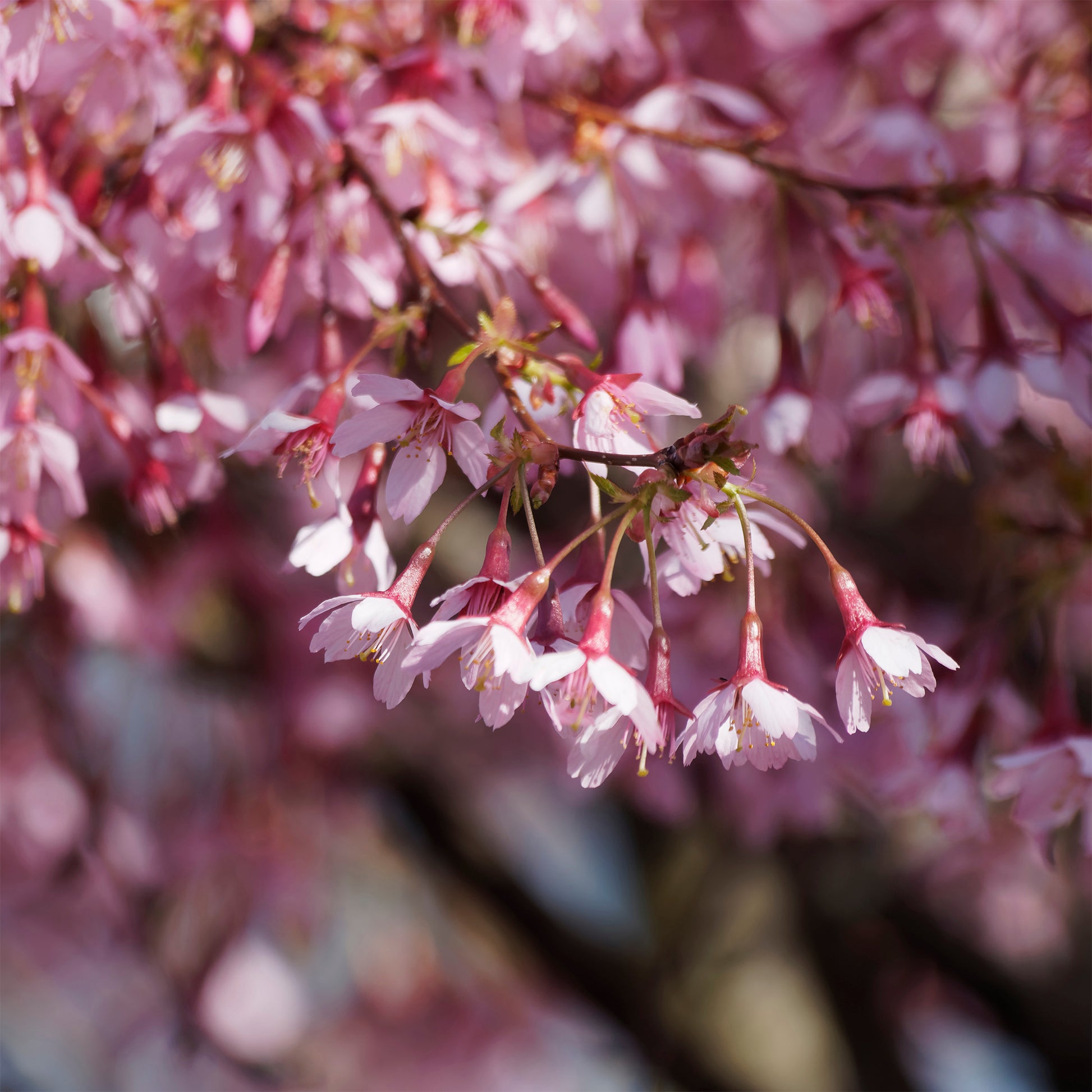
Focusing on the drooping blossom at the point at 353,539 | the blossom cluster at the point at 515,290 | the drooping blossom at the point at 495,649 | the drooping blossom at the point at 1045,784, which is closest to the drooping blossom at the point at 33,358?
the blossom cluster at the point at 515,290

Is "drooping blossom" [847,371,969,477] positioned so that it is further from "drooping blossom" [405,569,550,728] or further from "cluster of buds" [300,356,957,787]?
"drooping blossom" [405,569,550,728]

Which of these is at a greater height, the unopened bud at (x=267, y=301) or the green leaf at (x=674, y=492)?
the unopened bud at (x=267, y=301)

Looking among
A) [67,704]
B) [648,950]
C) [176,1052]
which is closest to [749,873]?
[648,950]

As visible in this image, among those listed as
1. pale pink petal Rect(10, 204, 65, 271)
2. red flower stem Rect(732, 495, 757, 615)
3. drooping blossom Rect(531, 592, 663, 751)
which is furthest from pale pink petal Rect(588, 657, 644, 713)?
pale pink petal Rect(10, 204, 65, 271)

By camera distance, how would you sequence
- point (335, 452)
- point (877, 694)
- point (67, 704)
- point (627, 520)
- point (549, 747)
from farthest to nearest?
point (549, 747), point (67, 704), point (877, 694), point (335, 452), point (627, 520)

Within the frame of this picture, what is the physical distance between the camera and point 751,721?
748mm

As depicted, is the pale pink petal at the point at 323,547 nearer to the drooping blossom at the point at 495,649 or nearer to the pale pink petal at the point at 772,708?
the drooping blossom at the point at 495,649

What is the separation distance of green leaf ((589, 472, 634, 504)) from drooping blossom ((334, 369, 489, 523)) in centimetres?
12

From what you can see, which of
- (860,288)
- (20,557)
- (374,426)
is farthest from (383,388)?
(860,288)

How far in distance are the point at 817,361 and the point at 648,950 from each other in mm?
1875

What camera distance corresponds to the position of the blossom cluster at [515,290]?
745 mm

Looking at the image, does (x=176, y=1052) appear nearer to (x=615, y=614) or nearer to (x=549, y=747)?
(x=549, y=747)

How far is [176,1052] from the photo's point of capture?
8.05 feet

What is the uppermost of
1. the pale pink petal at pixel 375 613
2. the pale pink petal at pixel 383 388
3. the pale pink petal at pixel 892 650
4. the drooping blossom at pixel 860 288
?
the pale pink petal at pixel 383 388
